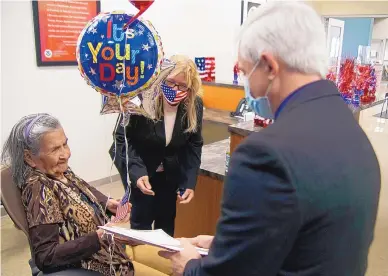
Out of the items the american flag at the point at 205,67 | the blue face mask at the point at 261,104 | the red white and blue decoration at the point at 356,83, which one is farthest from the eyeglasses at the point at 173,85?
the american flag at the point at 205,67

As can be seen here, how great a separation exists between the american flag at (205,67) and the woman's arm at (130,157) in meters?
2.81

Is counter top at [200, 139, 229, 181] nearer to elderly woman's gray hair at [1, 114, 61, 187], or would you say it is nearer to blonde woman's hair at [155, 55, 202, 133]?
blonde woman's hair at [155, 55, 202, 133]

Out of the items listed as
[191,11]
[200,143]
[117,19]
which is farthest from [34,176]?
[191,11]

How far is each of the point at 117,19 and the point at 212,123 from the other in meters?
2.62

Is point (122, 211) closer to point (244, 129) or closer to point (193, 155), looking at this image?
point (193, 155)

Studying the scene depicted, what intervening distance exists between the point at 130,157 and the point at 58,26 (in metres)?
1.84

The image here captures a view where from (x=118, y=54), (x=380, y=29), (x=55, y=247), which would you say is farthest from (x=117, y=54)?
(x=380, y=29)

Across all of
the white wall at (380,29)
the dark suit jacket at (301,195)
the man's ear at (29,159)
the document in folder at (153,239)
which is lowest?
the document in folder at (153,239)

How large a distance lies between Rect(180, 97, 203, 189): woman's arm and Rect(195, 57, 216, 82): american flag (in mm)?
2651

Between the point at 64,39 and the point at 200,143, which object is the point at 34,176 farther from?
the point at 64,39

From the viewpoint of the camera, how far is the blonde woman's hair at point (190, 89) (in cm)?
180

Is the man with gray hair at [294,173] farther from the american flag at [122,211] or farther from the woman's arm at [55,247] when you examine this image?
the american flag at [122,211]

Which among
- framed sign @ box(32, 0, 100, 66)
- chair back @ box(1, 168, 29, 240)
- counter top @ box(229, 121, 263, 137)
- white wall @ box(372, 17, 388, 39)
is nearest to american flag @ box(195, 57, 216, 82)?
framed sign @ box(32, 0, 100, 66)

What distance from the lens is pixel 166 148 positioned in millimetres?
1905
